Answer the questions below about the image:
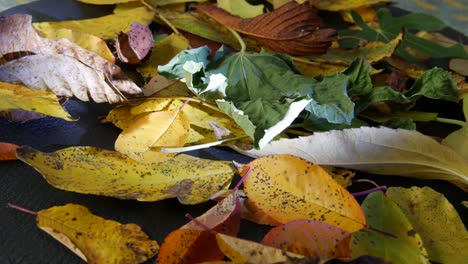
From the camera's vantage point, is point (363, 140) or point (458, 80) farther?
point (458, 80)

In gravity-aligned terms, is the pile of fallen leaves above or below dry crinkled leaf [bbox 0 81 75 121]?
below

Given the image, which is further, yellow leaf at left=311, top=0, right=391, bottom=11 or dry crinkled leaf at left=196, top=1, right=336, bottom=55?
yellow leaf at left=311, top=0, right=391, bottom=11

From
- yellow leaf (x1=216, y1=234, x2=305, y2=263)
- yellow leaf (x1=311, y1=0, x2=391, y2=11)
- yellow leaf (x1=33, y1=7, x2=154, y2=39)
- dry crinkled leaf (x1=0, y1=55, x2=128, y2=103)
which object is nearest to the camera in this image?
yellow leaf (x1=216, y1=234, x2=305, y2=263)

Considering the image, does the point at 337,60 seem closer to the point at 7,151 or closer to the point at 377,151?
the point at 377,151

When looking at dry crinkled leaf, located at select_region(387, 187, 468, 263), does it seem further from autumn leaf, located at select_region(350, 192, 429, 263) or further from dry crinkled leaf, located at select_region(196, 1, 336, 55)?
dry crinkled leaf, located at select_region(196, 1, 336, 55)

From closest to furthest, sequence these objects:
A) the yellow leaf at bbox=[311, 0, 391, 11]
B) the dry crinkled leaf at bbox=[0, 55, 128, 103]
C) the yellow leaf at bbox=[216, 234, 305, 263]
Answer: the yellow leaf at bbox=[216, 234, 305, 263] → the dry crinkled leaf at bbox=[0, 55, 128, 103] → the yellow leaf at bbox=[311, 0, 391, 11]

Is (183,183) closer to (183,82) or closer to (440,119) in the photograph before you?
(183,82)

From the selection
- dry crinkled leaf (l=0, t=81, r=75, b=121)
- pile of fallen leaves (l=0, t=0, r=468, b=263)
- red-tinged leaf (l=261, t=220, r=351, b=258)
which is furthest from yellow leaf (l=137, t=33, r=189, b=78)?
red-tinged leaf (l=261, t=220, r=351, b=258)

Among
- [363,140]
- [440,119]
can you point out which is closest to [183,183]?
[363,140]
